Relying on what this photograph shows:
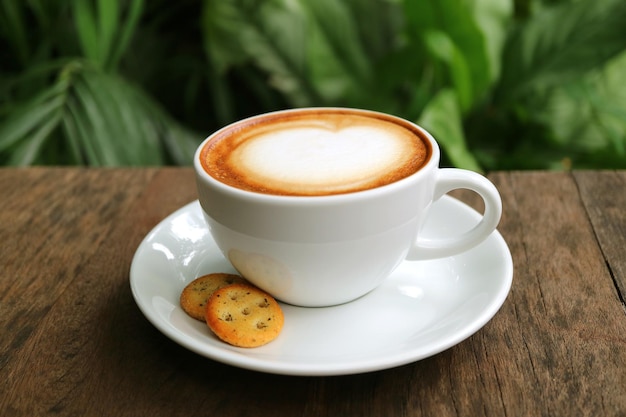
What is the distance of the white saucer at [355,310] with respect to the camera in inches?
21.5

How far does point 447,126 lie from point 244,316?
91 centimetres

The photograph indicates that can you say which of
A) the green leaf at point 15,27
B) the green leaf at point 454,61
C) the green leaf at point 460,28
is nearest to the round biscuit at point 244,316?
the green leaf at point 454,61

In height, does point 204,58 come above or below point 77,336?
below

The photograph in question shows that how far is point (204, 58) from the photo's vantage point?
2270 millimetres

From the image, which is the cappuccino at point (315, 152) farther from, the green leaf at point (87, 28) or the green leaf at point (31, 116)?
the green leaf at point (87, 28)

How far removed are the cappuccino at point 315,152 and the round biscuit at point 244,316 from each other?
0.10 metres

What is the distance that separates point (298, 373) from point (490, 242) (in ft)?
1.01

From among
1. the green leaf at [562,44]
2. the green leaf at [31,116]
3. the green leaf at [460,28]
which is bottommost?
the green leaf at [562,44]

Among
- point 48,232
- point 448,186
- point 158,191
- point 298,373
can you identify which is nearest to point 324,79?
point 158,191

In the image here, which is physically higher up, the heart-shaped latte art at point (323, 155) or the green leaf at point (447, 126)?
the heart-shaped latte art at point (323, 155)

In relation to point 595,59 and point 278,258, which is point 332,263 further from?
point 595,59

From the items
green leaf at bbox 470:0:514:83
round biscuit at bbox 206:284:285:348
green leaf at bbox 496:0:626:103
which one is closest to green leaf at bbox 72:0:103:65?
green leaf at bbox 470:0:514:83

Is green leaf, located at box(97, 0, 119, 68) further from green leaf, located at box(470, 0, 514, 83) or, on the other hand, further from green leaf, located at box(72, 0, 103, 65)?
green leaf, located at box(470, 0, 514, 83)

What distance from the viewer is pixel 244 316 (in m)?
0.60
